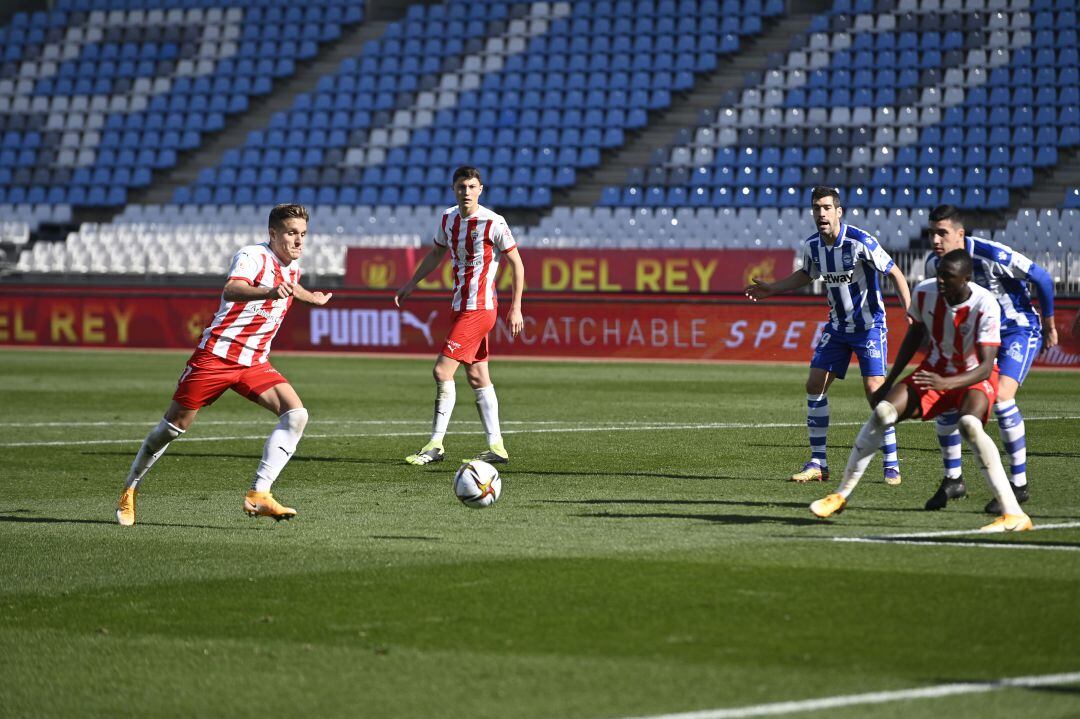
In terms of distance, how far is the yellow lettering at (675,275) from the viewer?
27.4m

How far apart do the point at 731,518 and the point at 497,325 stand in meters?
18.8

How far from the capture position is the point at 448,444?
13.4 meters

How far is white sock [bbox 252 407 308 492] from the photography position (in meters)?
Answer: 8.47

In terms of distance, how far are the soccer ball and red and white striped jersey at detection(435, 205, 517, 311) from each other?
137 inches

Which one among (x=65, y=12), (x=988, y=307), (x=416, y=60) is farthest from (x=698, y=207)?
(x=988, y=307)

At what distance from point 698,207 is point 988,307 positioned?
2381 cm

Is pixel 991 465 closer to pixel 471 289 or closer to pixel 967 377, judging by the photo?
pixel 967 377

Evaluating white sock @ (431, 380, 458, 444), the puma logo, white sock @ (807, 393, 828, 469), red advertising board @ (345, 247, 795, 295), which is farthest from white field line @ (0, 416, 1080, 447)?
the puma logo

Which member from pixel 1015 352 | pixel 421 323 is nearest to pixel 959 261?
pixel 1015 352

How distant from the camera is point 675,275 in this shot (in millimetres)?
27484

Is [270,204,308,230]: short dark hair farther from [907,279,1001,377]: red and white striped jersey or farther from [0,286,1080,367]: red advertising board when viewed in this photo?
[0,286,1080,367]: red advertising board

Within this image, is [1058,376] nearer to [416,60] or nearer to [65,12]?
[416,60]

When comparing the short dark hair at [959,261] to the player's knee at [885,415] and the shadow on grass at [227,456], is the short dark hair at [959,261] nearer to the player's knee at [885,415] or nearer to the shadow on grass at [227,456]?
the player's knee at [885,415]

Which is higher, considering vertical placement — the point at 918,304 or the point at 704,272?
the point at 918,304
